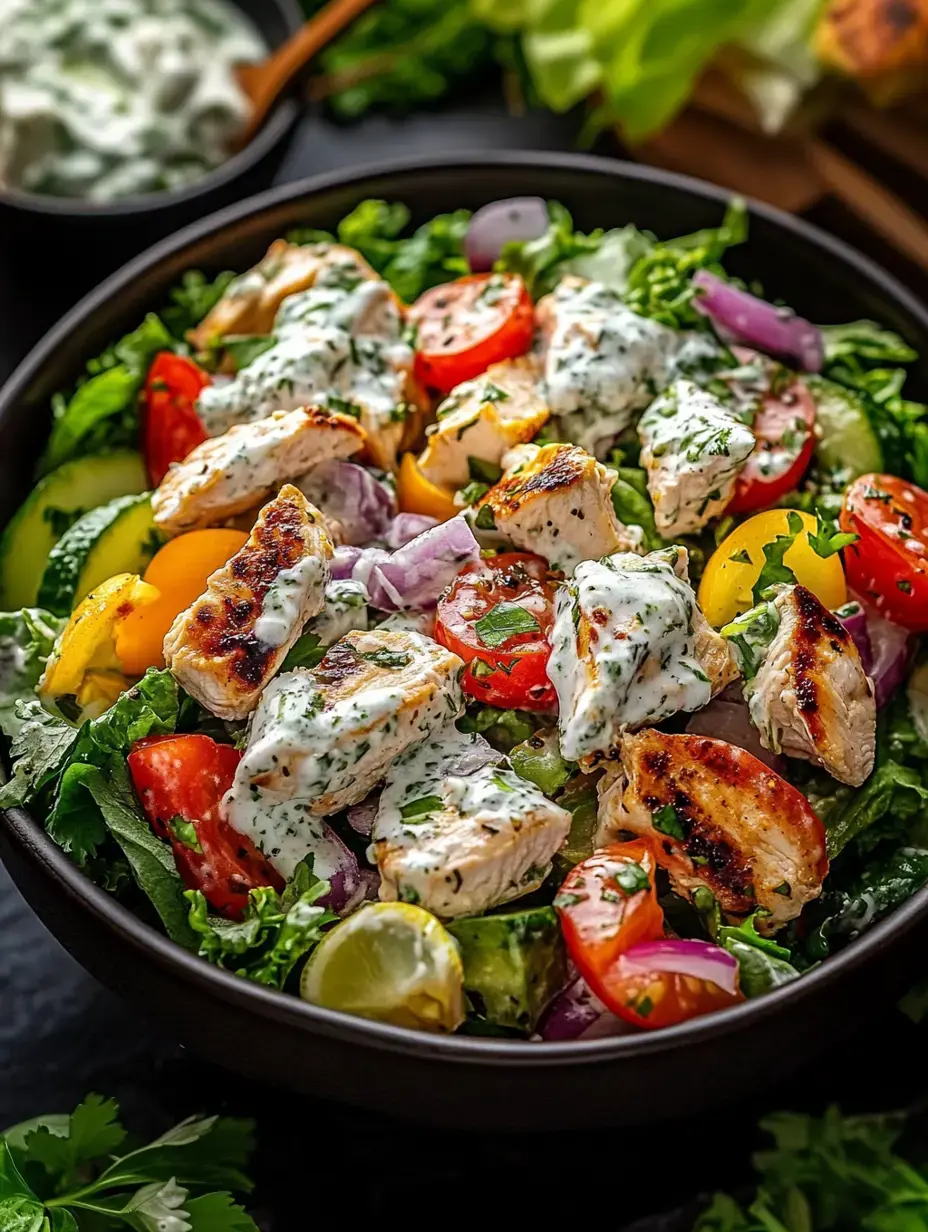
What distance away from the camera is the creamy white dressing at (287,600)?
3174mm

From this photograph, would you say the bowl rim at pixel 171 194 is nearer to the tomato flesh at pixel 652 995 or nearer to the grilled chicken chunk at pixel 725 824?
the grilled chicken chunk at pixel 725 824

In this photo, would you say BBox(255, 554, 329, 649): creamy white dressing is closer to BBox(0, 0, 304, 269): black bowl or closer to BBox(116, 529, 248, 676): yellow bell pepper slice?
BBox(116, 529, 248, 676): yellow bell pepper slice

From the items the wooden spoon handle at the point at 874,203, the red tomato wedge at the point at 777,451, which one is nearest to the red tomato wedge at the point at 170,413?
the red tomato wedge at the point at 777,451

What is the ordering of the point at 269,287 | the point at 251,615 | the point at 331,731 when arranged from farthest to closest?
the point at 269,287 < the point at 251,615 < the point at 331,731

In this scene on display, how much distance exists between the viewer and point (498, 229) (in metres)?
4.24

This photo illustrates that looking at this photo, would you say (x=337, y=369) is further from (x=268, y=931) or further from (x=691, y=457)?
(x=268, y=931)

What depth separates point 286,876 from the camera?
3.10 metres

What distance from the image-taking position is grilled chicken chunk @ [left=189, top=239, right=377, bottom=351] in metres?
4.00

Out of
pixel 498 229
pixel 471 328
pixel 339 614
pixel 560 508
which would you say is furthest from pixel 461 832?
pixel 498 229

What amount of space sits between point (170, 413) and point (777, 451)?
154 cm

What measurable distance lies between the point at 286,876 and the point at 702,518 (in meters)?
1.26

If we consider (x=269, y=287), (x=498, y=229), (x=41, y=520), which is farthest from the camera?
(x=498, y=229)

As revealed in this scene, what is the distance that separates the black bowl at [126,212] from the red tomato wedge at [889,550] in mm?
2539

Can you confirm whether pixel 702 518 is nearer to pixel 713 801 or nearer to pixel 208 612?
pixel 713 801
